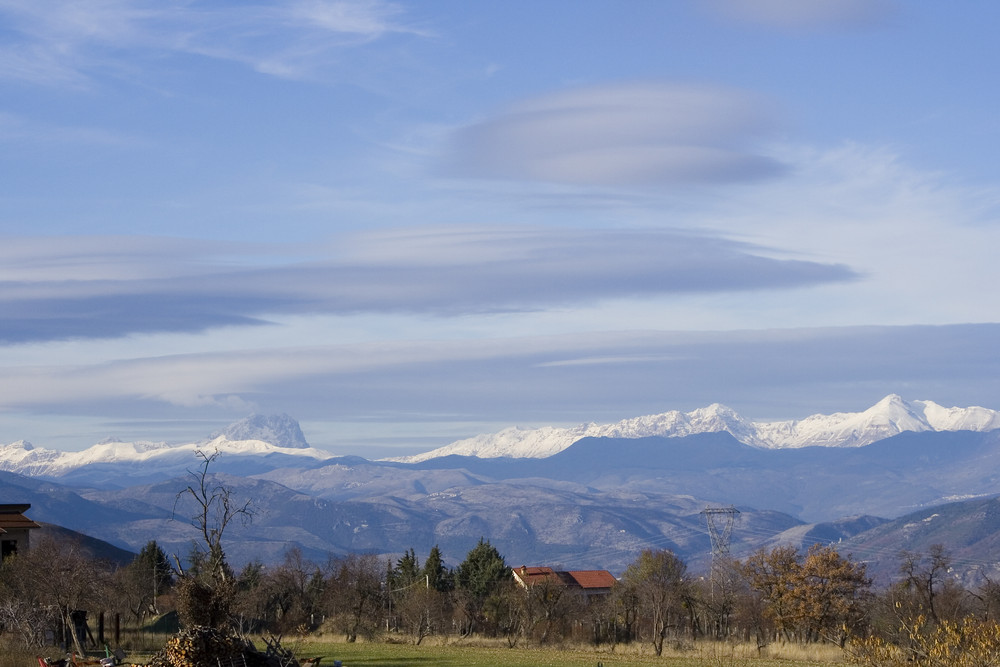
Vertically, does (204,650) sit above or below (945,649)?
below

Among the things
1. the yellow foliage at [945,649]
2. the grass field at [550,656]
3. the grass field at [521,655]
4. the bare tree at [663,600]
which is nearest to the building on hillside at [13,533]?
the grass field at [521,655]

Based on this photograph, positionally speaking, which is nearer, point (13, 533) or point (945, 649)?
point (945, 649)

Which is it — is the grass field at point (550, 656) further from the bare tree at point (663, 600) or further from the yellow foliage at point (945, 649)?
the yellow foliage at point (945, 649)

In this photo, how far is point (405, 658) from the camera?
198 feet

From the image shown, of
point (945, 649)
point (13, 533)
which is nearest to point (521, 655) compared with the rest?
point (945, 649)

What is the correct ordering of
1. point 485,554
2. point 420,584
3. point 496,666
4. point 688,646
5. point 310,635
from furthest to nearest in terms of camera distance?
point 485,554, point 420,584, point 310,635, point 688,646, point 496,666

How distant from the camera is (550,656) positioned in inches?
2515

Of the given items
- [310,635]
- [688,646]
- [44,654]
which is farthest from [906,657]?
[310,635]

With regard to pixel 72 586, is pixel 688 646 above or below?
below

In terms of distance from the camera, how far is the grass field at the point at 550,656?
56.7 m

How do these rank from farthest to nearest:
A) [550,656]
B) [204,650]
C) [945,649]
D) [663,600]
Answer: [663,600], [550,656], [204,650], [945,649]

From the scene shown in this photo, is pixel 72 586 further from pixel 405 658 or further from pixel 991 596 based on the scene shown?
pixel 991 596

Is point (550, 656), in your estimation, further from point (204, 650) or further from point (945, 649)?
point (945, 649)

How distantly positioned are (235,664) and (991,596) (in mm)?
64124
